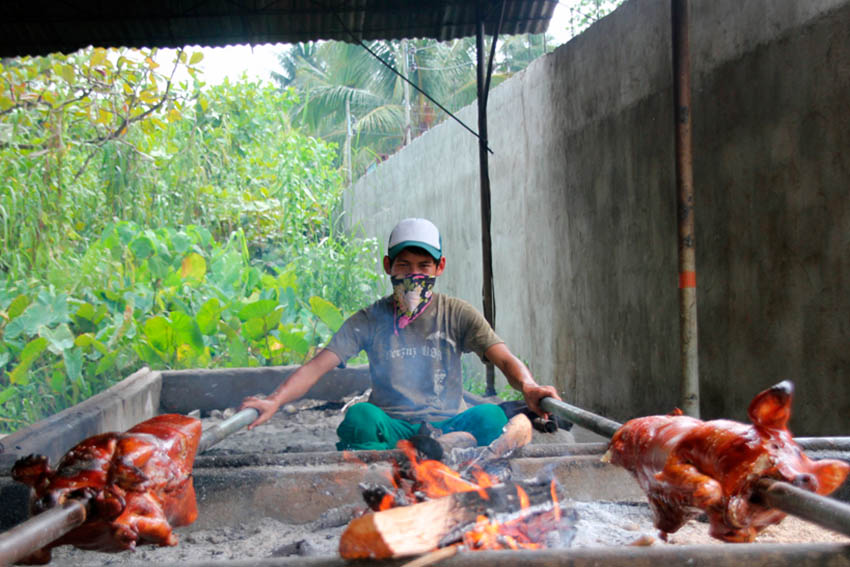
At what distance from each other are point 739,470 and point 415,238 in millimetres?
2276

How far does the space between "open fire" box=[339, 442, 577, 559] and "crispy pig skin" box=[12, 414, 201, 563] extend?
0.59 metres

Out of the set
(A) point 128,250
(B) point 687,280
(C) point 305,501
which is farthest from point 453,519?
(A) point 128,250

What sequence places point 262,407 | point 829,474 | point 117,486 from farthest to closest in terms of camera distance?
point 262,407
point 117,486
point 829,474

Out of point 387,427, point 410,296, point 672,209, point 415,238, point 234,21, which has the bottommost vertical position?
point 387,427

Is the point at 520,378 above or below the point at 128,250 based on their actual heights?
below

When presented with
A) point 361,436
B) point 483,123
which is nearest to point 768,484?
point 361,436

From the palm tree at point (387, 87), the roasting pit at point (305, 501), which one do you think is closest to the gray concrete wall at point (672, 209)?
the roasting pit at point (305, 501)

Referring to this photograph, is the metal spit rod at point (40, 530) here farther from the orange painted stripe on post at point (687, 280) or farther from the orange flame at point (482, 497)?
the orange painted stripe on post at point (687, 280)

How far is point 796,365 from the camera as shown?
368 centimetres

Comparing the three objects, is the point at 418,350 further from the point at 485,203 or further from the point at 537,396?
the point at 485,203

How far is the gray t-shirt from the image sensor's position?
3.81m

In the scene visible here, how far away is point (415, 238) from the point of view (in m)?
3.60

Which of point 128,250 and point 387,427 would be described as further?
point 128,250

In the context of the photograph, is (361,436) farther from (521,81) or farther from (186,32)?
(521,81)
